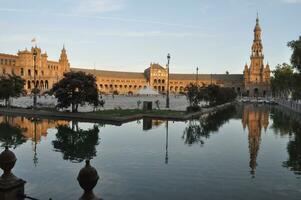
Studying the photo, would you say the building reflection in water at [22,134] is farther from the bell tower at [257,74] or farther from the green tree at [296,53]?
the bell tower at [257,74]

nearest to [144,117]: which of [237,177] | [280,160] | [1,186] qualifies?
[280,160]

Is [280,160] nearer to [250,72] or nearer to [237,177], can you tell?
[237,177]

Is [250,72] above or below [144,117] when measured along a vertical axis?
above

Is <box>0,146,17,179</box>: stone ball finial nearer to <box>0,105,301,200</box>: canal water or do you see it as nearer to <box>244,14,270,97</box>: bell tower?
<box>0,105,301,200</box>: canal water

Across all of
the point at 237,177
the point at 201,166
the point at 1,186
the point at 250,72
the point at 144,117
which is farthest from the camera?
the point at 250,72

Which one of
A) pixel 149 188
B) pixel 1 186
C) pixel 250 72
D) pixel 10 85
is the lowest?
pixel 149 188

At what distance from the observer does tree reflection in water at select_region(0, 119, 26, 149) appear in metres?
21.1

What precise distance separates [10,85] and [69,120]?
16.8 metres

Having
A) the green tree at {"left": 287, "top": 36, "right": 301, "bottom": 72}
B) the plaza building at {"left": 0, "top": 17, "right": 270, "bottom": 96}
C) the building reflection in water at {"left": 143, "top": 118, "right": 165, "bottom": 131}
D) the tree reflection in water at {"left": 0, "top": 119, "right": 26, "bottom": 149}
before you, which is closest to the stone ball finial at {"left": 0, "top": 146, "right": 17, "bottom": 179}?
the tree reflection in water at {"left": 0, "top": 119, "right": 26, "bottom": 149}

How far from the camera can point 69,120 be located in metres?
35.6

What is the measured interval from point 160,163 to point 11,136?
1299cm

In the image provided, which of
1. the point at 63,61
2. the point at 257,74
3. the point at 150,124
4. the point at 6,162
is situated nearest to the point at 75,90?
the point at 150,124

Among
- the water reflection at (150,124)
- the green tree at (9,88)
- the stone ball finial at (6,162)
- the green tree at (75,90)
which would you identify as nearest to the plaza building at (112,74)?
the green tree at (9,88)

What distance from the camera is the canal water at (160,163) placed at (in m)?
12.0
